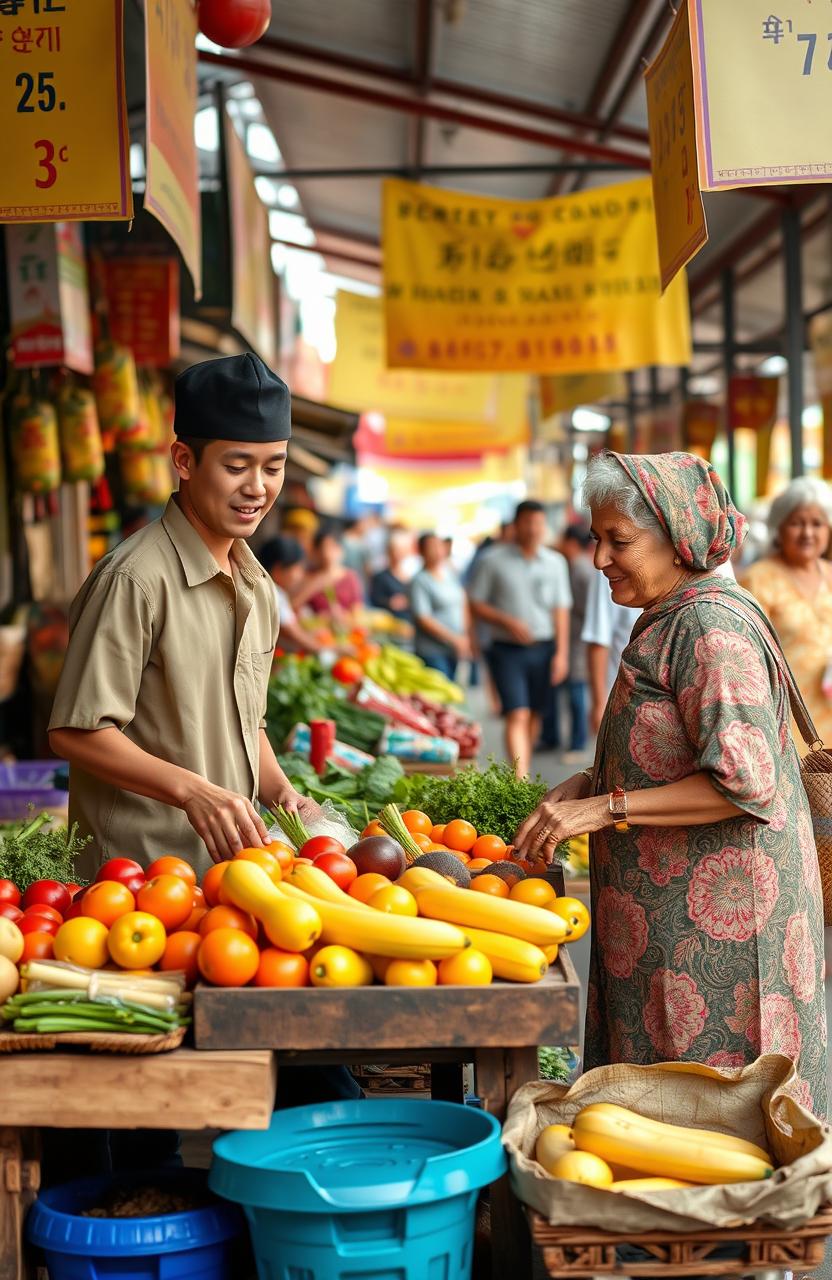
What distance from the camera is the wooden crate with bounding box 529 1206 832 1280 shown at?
93.2 inches

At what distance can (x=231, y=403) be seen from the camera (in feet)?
10.4

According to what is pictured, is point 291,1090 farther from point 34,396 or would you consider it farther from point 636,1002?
point 34,396

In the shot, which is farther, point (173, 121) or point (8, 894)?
point (173, 121)

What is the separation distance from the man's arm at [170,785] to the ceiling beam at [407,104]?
18.4 ft

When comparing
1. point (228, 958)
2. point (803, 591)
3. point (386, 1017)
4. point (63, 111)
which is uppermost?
point (63, 111)

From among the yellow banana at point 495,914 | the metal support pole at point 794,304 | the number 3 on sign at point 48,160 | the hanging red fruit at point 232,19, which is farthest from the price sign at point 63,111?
the metal support pole at point 794,304

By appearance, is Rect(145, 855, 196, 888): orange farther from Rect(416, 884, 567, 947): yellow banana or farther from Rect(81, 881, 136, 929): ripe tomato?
Rect(416, 884, 567, 947): yellow banana

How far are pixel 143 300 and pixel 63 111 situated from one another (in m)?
4.67

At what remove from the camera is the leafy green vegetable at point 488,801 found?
453cm

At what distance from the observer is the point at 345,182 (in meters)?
12.8

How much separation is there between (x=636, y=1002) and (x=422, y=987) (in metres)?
0.80

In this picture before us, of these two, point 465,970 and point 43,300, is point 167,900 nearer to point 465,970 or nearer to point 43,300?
point 465,970

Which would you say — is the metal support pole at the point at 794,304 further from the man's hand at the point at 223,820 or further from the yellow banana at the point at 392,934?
the yellow banana at the point at 392,934

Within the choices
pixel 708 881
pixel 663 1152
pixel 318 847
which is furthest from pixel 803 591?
pixel 663 1152
